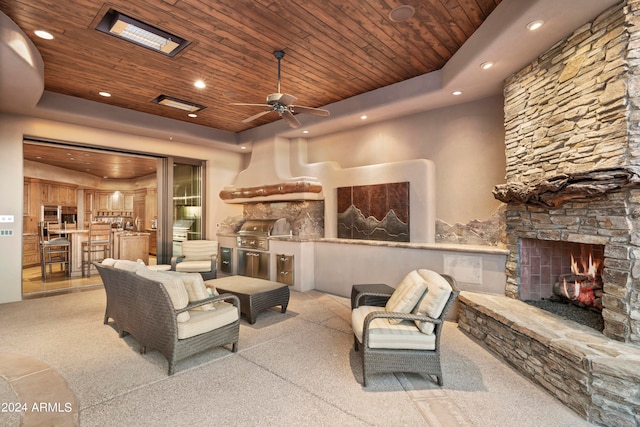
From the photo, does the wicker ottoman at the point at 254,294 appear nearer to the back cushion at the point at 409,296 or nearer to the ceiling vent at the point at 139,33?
the back cushion at the point at 409,296

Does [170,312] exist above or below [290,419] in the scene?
above

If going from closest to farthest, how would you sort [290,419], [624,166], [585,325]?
[290,419] < [624,166] < [585,325]

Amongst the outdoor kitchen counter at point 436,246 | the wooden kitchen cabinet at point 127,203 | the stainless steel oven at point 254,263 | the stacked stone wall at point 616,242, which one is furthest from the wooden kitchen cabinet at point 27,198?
the stacked stone wall at point 616,242

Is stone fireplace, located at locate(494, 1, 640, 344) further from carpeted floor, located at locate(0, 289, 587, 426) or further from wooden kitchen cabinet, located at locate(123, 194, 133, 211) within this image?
wooden kitchen cabinet, located at locate(123, 194, 133, 211)

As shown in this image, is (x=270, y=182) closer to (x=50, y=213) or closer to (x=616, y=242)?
(x=616, y=242)

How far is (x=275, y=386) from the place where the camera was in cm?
254

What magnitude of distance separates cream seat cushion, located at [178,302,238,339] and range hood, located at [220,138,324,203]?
3.26 metres

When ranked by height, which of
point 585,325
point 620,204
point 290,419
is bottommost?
point 290,419

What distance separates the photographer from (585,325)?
2.76 m

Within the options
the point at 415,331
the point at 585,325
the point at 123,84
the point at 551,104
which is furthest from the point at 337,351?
the point at 123,84

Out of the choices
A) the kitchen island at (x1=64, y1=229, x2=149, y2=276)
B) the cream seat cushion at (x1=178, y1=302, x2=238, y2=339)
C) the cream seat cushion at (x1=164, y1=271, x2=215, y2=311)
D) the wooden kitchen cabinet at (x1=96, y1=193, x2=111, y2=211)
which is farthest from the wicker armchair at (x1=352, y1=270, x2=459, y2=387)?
the wooden kitchen cabinet at (x1=96, y1=193, x2=111, y2=211)

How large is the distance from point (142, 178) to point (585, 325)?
42.0ft

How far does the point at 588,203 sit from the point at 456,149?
2.31m

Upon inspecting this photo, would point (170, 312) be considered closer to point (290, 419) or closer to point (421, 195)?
point (290, 419)
